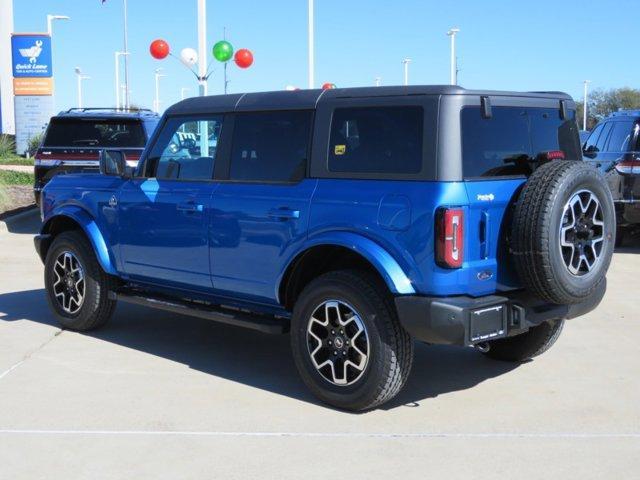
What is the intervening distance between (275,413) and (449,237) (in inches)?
60.2

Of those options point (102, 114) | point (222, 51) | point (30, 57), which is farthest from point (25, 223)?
point (30, 57)

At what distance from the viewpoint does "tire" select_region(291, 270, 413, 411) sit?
16.6 feet

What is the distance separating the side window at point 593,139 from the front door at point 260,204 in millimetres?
7985

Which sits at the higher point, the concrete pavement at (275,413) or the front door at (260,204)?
the front door at (260,204)

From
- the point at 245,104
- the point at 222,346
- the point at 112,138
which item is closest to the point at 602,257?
the point at 245,104

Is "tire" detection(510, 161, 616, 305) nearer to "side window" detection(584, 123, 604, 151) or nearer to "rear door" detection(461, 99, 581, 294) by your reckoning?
"rear door" detection(461, 99, 581, 294)

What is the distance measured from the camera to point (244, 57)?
17672 millimetres

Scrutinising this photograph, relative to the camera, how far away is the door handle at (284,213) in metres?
5.47

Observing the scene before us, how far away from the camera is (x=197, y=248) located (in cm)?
618

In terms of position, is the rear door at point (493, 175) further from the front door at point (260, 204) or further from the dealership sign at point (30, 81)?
the dealership sign at point (30, 81)

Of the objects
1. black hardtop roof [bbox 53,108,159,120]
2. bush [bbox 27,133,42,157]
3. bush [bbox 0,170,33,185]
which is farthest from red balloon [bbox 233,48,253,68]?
bush [bbox 27,133,42,157]

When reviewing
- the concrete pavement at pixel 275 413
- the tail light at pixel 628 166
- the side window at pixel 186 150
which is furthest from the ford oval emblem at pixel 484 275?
the tail light at pixel 628 166

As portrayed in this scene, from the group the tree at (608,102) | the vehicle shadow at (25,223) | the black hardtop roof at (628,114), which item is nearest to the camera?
the black hardtop roof at (628,114)

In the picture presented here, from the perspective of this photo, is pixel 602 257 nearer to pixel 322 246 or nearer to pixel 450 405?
pixel 450 405
